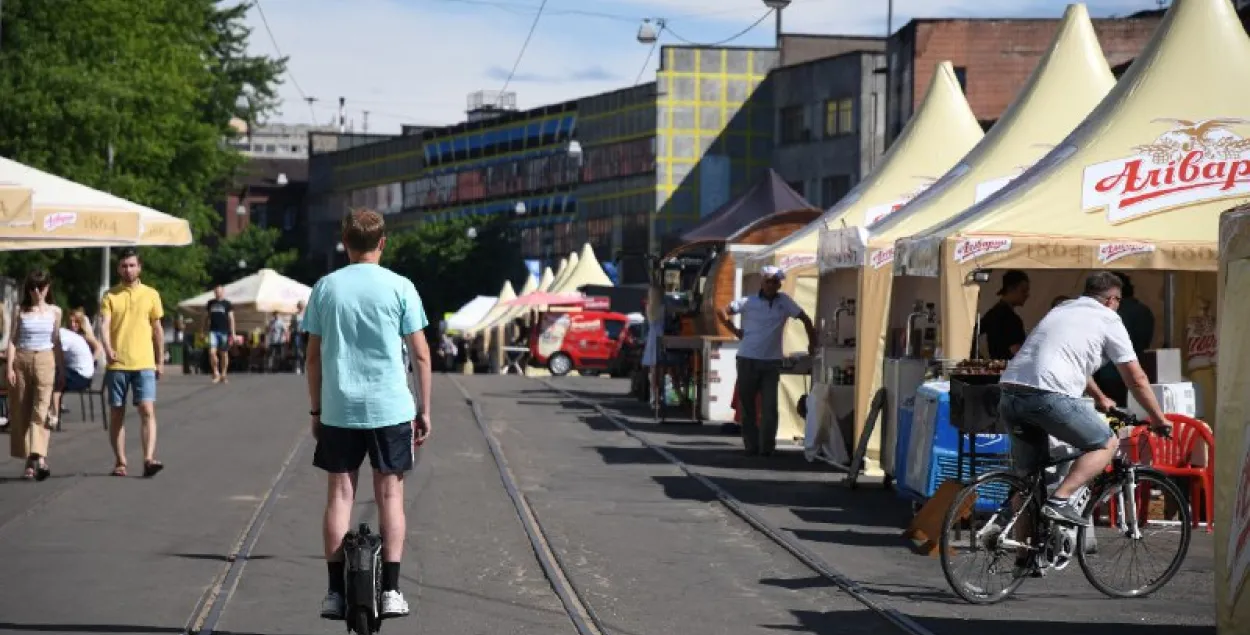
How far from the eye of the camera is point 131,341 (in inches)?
693

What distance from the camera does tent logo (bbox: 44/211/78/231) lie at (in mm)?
21938

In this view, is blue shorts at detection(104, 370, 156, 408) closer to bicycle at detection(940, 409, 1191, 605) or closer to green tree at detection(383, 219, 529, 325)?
bicycle at detection(940, 409, 1191, 605)

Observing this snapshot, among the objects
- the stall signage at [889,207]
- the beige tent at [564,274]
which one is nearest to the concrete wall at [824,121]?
the beige tent at [564,274]

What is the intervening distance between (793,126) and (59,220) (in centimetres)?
6654

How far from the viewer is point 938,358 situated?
1689 centimetres

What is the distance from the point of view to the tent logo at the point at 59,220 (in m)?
21.9

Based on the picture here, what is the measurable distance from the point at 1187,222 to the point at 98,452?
10.6 m

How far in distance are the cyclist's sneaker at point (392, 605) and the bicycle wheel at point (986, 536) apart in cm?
324

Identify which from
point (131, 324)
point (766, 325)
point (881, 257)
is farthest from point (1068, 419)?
point (766, 325)

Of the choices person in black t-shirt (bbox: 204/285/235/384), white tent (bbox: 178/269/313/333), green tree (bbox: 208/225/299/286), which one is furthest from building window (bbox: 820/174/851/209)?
green tree (bbox: 208/225/299/286)

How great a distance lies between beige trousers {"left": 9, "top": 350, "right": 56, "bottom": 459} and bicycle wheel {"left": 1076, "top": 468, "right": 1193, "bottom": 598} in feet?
30.8

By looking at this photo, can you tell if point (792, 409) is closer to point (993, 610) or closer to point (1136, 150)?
point (1136, 150)

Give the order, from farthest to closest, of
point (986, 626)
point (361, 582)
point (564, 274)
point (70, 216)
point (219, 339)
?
point (564, 274) → point (219, 339) → point (70, 216) → point (986, 626) → point (361, 582)

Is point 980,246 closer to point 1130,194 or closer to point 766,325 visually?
point 1130,194
